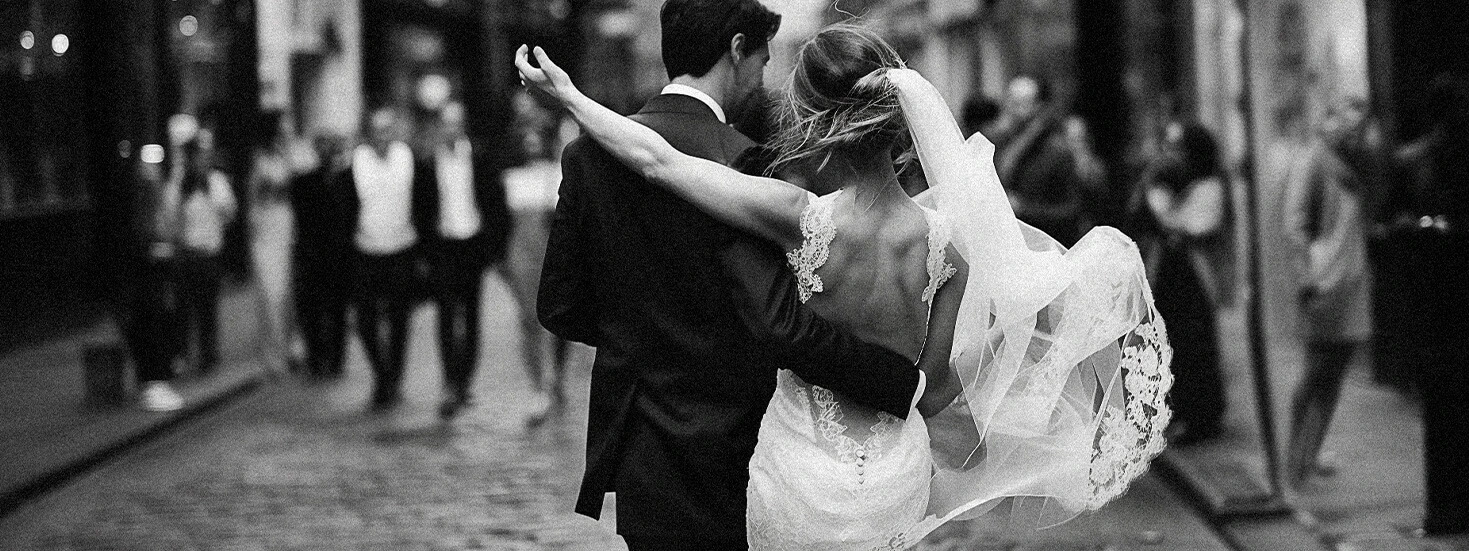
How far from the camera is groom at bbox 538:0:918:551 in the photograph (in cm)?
347

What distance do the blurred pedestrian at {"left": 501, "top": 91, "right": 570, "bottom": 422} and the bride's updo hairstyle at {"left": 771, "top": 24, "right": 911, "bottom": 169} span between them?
7.47 m

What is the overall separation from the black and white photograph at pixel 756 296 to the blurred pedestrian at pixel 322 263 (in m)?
0.04

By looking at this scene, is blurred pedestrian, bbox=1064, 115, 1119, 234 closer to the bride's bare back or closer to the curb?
the curb

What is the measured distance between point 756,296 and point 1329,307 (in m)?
5.25

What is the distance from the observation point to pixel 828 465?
3365 millimetres

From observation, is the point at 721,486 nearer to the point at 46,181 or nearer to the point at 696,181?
the point at 696,181

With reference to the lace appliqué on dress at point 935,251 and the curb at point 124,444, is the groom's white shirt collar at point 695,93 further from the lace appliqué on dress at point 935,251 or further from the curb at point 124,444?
the curb at point 124,444

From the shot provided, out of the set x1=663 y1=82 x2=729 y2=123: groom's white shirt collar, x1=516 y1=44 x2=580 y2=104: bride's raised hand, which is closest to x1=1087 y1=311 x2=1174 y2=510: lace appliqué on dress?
x1=663 y1=82 x2=729 y2=123: groom's white shirt collar

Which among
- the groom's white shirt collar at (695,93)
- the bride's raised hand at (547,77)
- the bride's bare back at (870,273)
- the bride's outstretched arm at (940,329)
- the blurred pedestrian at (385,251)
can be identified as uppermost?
the bride's raised hand at (547,77)

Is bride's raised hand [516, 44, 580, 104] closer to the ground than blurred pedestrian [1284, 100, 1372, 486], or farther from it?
farther from it

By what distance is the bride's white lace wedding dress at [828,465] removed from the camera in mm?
3355

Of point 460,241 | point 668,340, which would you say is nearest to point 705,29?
point 668,340

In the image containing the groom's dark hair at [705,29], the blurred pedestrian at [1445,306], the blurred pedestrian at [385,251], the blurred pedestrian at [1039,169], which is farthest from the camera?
the blurred pedestrian at [385,251]

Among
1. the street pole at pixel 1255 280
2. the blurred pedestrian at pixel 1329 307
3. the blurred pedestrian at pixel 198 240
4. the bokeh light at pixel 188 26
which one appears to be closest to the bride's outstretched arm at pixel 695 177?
the street pole at pixel 1255 280
